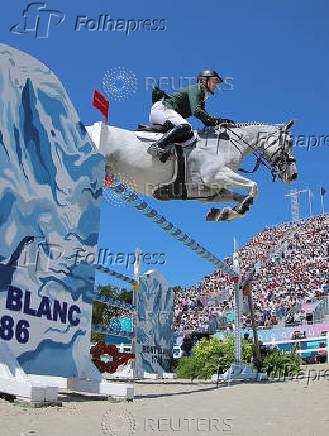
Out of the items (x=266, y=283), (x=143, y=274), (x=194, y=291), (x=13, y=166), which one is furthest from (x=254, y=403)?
(x=194, y=291)

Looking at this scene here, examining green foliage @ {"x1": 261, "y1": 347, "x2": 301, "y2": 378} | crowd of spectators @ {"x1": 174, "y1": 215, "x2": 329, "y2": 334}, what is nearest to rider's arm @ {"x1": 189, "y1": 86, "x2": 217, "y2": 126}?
green foliage @ {"x1": 261, "y1": 347, "x2": 301, "y2": 378}

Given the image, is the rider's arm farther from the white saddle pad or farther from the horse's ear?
the horse's ear

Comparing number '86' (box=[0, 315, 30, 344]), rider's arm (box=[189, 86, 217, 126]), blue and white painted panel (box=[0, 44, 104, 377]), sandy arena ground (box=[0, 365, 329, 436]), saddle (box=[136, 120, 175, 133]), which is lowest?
sandy arena ground (box=[0, 365, 329, 436])

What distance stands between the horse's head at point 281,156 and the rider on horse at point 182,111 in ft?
1.72

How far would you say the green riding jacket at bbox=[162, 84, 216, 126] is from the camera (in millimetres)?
4590

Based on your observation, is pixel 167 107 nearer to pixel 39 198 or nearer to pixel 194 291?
pixel 39 198

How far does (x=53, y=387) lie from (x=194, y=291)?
85.3 feet

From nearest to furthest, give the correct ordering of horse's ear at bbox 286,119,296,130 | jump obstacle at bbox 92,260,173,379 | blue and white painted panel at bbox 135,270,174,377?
1. horse's ear at bbox 286,119,296,130
2. jump obstacle at bbox 92,260,173,379
3. blue and white painted panel at bbox 135,270,174,377

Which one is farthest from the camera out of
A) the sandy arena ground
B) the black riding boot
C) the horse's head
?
the horse's head

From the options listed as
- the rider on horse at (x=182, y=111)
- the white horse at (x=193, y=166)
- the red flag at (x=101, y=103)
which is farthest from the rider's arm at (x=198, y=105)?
the red flag at (x=101, y=103)

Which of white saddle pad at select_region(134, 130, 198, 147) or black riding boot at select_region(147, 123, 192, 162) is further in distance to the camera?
white saddle pad at select_region(134, 130, 198, 147)

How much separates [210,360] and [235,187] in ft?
15.2

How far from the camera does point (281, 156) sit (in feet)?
16.2

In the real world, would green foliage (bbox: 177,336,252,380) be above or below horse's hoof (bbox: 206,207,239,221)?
below
